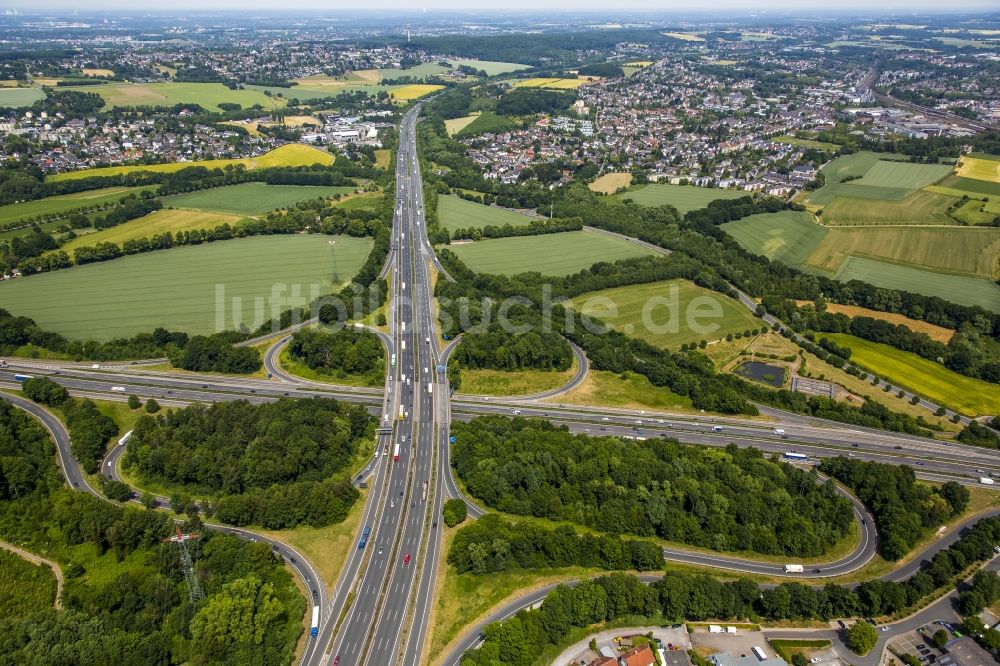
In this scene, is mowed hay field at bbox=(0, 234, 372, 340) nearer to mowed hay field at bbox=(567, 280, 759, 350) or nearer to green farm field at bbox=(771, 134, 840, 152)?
mowed hay field at bbox=(567, 280, 759, 350)

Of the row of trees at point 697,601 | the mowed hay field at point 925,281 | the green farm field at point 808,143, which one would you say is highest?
the green farm field at point 808,143

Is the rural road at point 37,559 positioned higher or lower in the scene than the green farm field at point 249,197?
lower

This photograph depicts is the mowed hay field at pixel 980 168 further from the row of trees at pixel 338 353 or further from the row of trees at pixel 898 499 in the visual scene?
the row of trees at pixel 338 353

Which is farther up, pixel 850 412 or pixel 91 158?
pixel 91 158

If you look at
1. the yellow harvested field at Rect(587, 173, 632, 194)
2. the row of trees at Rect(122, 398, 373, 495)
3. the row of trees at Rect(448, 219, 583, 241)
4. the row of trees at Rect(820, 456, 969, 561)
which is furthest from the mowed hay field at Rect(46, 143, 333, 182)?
the row of trees at Rect(820, 456, 969, 561)

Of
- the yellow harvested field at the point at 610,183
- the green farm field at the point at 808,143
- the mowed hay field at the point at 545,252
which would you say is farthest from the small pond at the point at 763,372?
the green farm field at the point at 808,143

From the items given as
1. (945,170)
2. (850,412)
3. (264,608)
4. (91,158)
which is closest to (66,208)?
(91,158)

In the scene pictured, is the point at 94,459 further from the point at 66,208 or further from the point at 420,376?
the point at 66,208
